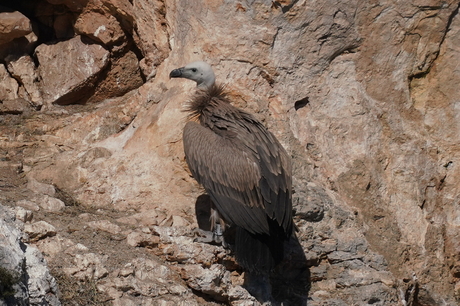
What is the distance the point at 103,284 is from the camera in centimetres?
630

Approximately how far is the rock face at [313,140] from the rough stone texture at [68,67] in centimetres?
44

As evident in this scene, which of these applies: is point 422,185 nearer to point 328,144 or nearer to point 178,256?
point 328,144

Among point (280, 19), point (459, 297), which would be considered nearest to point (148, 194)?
point (280, 19)

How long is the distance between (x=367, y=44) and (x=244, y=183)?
7.97 ft

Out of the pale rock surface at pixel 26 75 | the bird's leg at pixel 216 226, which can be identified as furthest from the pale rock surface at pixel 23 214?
the pale rock surface at pixel 26 75

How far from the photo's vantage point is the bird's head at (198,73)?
793cm

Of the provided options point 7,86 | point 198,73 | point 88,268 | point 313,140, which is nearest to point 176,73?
point 198,73

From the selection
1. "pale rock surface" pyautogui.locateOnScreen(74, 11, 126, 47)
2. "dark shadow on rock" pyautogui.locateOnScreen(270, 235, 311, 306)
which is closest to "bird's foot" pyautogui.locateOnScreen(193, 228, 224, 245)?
"dark shadow on rock" pyautogui.locateOnScreen(270, 235, 311, 306)

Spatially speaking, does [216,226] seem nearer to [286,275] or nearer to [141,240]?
[141,240]

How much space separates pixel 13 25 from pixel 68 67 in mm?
815

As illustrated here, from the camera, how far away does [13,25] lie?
9.30 meters

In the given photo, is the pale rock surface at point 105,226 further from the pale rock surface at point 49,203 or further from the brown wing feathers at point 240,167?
the brown wing feathers at point 240,167

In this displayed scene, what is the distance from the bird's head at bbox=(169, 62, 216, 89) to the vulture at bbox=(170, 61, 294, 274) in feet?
0.81

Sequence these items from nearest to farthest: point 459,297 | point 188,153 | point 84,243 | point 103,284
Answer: point 103,284
point 84,243
point 188,153
point 459,297
